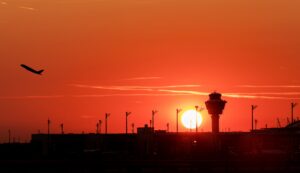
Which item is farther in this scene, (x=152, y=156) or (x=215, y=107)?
(x=215, y=107)

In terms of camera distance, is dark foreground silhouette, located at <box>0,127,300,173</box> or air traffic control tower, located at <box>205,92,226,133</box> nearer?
dark foreground silhouette, located at <box>0,127,300,173</box>

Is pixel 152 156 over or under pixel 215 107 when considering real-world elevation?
under

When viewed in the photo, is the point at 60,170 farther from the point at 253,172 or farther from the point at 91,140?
the point at 91,140

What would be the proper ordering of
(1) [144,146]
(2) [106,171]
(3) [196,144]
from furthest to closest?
1. (3) [196,144]
2. (1) [144,146]
3. (2) [106,171]

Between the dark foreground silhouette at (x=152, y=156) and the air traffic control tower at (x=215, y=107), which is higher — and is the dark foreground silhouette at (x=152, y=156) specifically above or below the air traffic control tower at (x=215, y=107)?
below

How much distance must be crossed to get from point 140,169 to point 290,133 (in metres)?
114

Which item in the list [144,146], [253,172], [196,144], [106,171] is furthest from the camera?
[196,144]

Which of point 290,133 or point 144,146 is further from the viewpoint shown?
point 290,133

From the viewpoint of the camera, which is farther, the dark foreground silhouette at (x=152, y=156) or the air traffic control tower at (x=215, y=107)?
the air traffic control tower at (x=215, y=107)

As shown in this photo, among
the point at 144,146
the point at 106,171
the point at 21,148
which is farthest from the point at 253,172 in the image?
the point at 21,148

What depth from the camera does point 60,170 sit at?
276 feet

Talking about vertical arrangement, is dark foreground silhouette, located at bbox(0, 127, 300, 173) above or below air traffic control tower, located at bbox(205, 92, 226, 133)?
below

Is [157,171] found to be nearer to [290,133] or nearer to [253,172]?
[253,172]

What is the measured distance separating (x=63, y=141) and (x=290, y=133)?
61286mm
